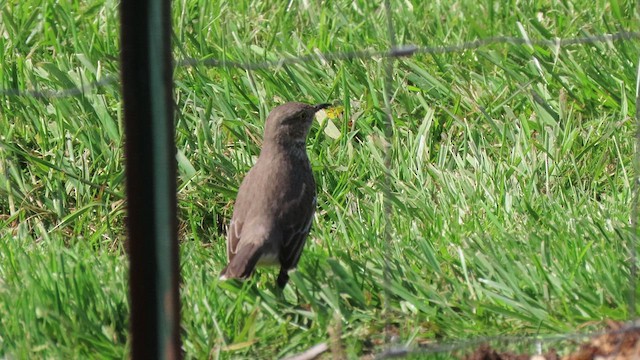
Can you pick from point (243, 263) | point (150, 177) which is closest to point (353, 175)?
point (243, 263)

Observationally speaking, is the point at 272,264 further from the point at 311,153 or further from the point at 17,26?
the point at 17,26

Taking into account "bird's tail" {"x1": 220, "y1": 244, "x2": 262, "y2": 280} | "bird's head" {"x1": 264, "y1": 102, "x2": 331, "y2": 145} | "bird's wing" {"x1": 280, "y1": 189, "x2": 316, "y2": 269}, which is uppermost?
"bird's head" {"x1": 264, "y1": 102, "x2": 331, "y2": 145}

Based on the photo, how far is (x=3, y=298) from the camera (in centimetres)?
383

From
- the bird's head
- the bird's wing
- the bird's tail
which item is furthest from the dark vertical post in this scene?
the bird's head

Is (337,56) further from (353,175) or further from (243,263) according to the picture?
(243,263)

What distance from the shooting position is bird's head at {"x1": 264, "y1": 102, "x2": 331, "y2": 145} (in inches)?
189

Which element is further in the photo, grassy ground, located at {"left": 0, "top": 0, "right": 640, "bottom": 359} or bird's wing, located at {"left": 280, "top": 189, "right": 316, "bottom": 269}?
bird's wing, located at {"left": 280, "top": 189, "right": 316, "bottom": 269}

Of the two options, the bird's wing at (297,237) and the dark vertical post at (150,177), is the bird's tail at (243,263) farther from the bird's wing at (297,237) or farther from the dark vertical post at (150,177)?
the dark vertical post at (150,177)

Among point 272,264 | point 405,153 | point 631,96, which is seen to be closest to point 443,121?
point 405,153

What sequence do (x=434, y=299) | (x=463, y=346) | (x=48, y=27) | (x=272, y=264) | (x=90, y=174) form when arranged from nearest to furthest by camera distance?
(x=463, y=346) → (x=434, y=299) → (x=272, y=264) → (x=90, y=174) → (x=48, y=27)

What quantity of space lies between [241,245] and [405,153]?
1.11 metres

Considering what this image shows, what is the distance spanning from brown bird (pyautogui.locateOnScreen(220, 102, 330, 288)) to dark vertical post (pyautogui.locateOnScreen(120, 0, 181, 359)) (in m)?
1.18

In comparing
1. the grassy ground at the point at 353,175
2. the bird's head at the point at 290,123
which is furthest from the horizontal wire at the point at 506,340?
the bird's head at the point at 290,123

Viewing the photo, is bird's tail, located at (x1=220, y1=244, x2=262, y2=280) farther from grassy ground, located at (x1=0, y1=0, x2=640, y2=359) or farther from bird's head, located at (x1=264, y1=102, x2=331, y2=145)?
bird's head, located at (x1=264, y1=102, x2=331, y2=145)
